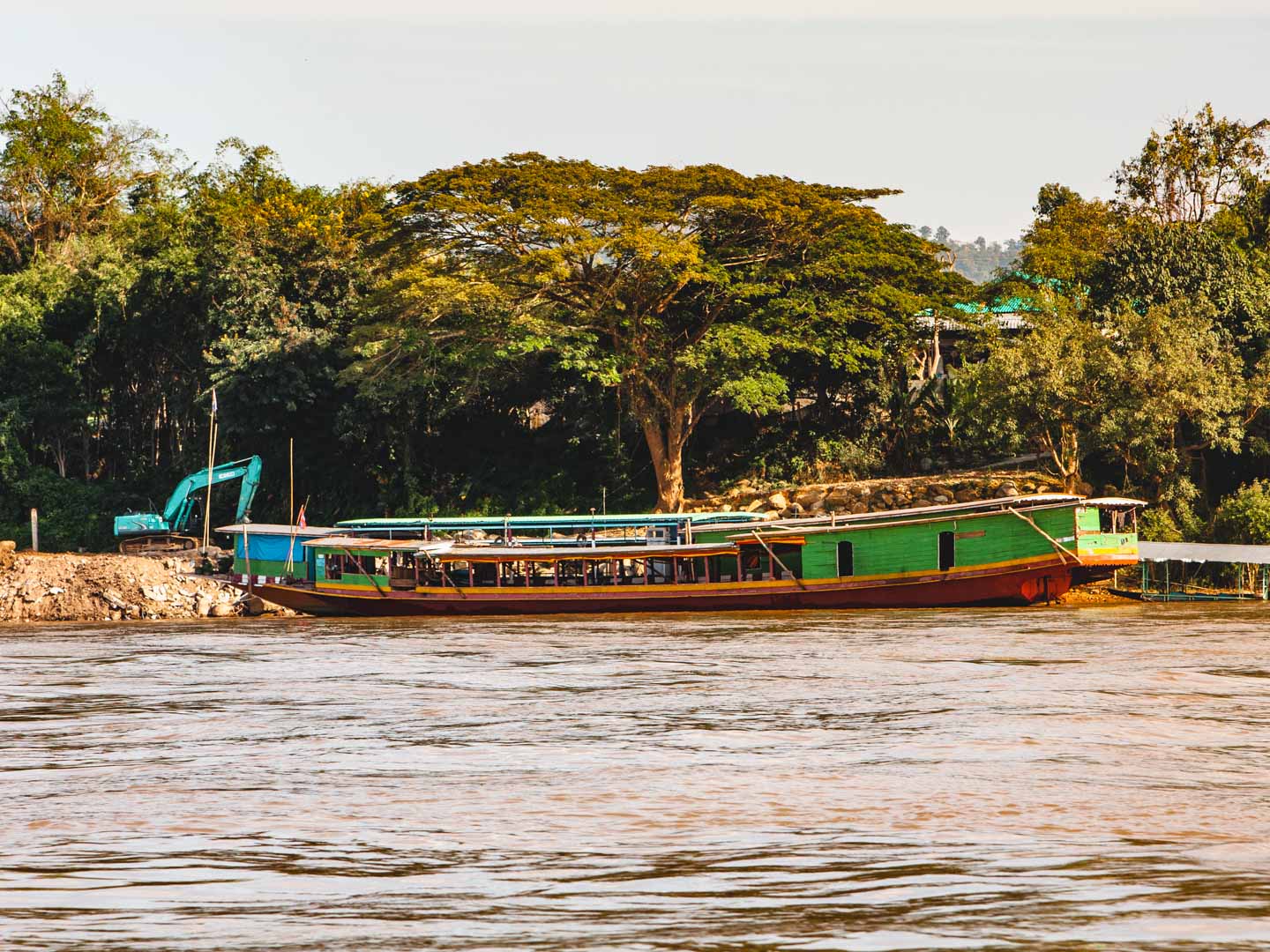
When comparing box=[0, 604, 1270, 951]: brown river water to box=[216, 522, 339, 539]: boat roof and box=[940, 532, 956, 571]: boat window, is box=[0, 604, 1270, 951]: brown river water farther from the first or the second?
box=[216, 522, 339, 539]: boat roof

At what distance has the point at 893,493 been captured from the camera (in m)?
43.8

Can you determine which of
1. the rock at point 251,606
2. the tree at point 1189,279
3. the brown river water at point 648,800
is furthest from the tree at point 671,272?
the brown river water at point 648,800

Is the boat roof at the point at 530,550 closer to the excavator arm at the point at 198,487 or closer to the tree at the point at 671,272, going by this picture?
the tree at the point at 671,272

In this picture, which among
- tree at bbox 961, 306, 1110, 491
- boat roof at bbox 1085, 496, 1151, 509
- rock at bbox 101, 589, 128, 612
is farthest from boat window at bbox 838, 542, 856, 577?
rock at bbox 101, 589, 128, 612

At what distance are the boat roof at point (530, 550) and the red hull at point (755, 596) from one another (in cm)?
84

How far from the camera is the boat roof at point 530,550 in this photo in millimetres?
36312

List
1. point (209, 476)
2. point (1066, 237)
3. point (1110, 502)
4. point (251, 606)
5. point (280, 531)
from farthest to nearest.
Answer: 1. point (1066, 237)
2. point (209, 476)
3. point (280, 531)
4. point (251, 606)
5. point (1110, 502)

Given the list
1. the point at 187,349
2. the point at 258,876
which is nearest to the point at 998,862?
the point at 258,876

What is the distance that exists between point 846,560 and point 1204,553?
8.30m

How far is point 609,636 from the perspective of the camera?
1233 inches

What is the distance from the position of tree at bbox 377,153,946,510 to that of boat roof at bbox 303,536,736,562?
7.94 metres

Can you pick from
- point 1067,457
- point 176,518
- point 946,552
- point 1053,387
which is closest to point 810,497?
point 1067,457

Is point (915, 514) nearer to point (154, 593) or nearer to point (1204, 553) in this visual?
point (1204, 553)

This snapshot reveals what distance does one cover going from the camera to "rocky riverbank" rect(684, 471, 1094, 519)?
42781 mm
